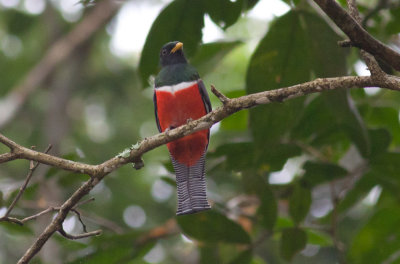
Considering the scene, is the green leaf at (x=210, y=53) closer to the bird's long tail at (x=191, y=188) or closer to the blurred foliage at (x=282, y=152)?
the blurred foliage at (x=282, y=152)

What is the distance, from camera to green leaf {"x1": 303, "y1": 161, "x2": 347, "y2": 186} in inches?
137

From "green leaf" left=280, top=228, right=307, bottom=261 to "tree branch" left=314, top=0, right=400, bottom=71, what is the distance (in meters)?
1.52

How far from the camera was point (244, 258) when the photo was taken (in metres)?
3.50

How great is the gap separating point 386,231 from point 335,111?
95 centimetres

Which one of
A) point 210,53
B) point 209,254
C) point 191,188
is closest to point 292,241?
point 209,254

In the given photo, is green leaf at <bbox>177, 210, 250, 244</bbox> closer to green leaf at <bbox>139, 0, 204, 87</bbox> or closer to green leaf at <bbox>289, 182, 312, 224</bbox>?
green leaf at <bbox>289, 182, 312, 224</bbox>

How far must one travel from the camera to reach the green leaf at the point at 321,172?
3.47m

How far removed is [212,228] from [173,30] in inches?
46.2

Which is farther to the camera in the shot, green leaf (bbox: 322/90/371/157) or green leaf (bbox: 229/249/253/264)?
green leaf (bbox: 229/249/253/264)

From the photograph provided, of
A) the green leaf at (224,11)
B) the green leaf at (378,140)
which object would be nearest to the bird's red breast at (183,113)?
the green leaf at (224,11)

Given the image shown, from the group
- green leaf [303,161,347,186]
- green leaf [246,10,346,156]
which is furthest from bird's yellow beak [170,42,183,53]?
green leaf [303,161,347,186]

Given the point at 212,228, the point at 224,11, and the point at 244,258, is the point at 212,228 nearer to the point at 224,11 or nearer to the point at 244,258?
the point at 244,258

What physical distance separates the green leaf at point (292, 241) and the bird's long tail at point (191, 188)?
0.69 metres

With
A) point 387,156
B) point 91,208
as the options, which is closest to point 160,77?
point 387,156
